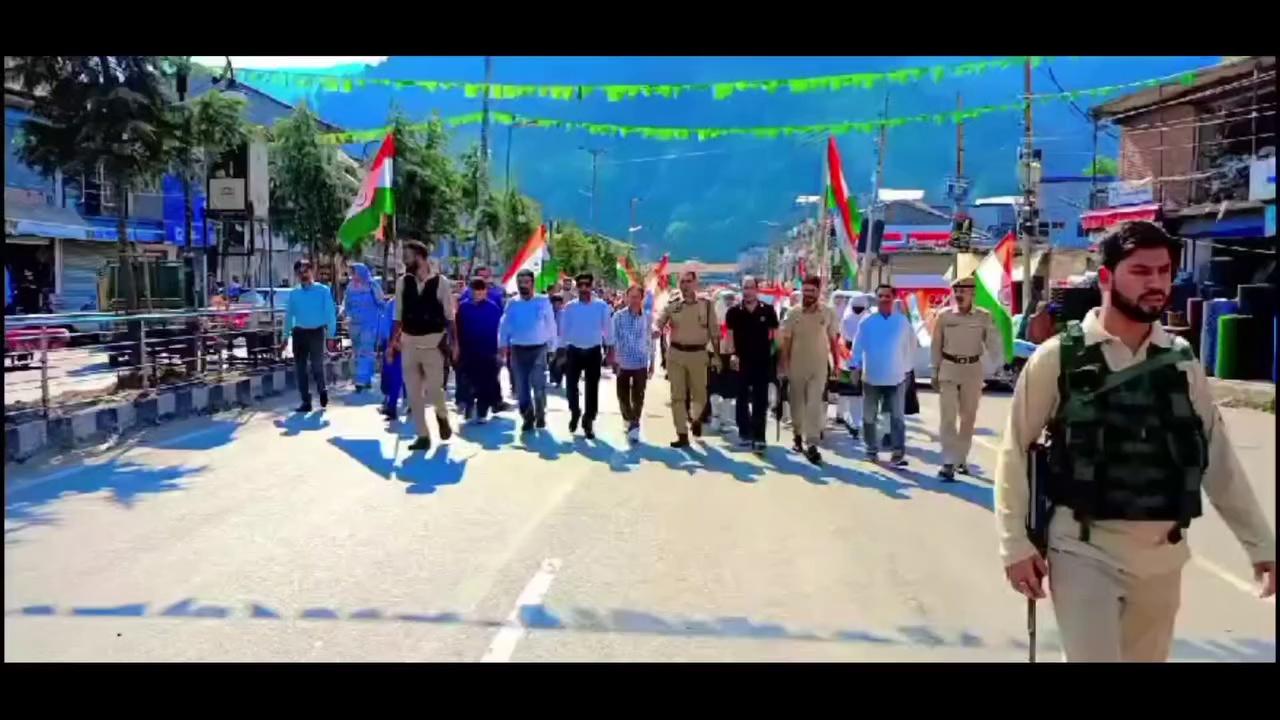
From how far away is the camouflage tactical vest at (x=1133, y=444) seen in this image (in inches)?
136

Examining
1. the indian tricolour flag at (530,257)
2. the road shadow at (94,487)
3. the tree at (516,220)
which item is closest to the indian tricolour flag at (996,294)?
the indian tricolour flag at (530,257)

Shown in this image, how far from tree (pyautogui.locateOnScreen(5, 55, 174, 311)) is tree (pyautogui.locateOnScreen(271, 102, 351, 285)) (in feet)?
39.1

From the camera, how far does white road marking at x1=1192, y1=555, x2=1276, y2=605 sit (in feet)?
22.0

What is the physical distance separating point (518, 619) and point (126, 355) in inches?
407

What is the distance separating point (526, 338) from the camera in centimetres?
1294

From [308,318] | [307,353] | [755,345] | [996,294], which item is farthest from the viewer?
[307,353]

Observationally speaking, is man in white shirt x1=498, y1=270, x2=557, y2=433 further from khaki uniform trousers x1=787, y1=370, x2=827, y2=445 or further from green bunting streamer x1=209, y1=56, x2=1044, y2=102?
green bunting streamer x1=209, y1=56, x2=1044, y2=102

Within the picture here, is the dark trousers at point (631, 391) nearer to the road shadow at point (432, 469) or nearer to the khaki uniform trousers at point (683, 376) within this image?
the khaki uniform trousers at point (683, 376)

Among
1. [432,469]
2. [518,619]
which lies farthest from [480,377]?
[518,619]

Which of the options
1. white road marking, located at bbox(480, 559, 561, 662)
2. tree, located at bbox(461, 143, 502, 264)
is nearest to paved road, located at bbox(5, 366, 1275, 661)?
white road marking, located at bbox(480, 559, 561, 662)

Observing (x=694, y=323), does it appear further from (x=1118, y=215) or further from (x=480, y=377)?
(x=1118, y=215)

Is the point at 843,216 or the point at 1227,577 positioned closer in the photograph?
the point at 1227,577

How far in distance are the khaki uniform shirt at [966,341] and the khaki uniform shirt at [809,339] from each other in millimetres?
1292
